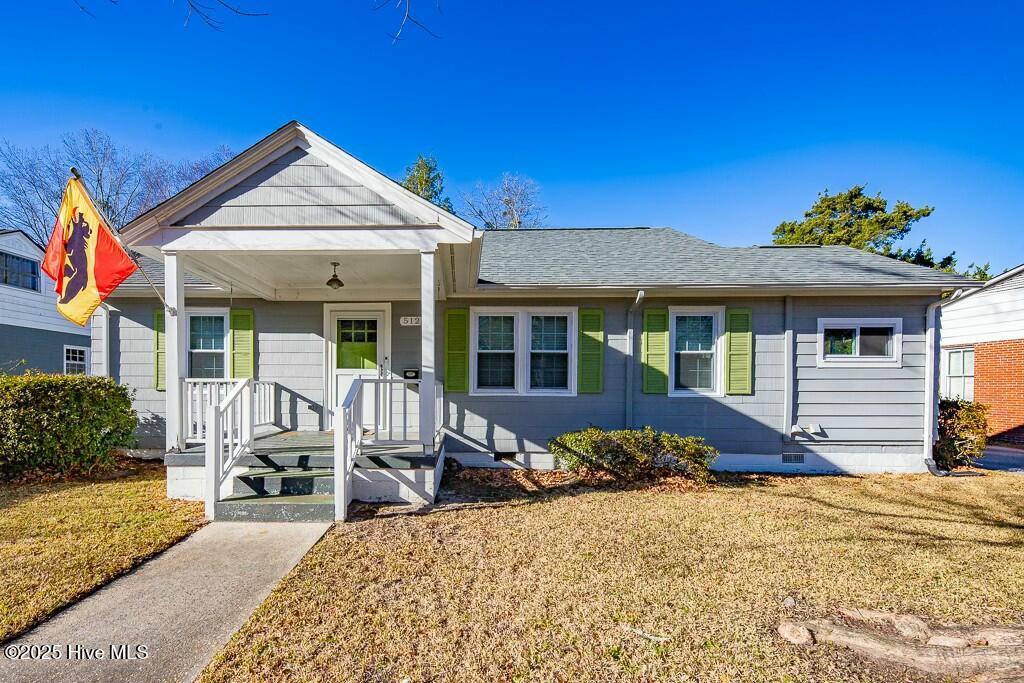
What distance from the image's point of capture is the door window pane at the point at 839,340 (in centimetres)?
696

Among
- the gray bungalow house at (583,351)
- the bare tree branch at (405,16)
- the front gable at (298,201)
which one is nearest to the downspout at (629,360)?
the gray bungalow house at (583,351)

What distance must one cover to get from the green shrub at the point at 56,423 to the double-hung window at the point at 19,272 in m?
9.51

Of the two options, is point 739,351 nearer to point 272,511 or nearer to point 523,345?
point 523,345

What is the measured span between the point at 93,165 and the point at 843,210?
32.8 metres

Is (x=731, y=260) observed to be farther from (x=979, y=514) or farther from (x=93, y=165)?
(x=93, y=165)

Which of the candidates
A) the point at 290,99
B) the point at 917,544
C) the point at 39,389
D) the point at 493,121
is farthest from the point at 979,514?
the point at 493,121

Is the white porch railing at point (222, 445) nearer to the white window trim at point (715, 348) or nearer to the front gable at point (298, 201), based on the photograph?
the front gable at point (298, 201)

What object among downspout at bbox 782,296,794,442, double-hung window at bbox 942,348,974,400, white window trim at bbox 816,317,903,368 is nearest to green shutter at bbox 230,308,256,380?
downspout at bbox 782,296,794,442

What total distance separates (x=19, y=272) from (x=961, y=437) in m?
21.7

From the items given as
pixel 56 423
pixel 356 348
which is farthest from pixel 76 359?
pixel 356 348

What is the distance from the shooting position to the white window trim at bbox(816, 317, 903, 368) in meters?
6.89

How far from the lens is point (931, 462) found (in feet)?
22.6

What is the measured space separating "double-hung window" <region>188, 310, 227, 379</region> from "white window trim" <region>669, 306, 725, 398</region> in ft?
23.4

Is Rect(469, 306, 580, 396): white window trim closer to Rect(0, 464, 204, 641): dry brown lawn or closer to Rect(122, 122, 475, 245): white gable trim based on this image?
Rect(122, 122, 475, 245): white gable trim
